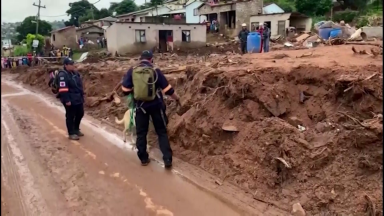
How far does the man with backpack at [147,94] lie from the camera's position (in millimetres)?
5555

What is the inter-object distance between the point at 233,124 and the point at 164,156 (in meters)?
1.23

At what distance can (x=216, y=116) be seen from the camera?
628cm

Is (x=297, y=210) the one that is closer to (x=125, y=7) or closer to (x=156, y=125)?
(x=156, y=125)

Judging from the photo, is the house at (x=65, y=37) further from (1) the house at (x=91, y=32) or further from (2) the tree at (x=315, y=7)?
(2) the tree at (x=315, y=7)

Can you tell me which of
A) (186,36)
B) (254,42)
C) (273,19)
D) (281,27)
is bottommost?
(254,42)

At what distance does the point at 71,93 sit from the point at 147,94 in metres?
2.75

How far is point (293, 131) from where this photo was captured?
16.9 feet

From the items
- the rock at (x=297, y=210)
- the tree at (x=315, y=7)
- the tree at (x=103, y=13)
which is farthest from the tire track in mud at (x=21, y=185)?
the tree at (x=103, y=13)

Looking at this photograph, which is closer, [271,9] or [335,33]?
[335,33]

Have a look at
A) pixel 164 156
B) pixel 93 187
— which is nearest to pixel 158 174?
pixel 164 156

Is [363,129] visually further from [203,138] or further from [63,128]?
[63,128]

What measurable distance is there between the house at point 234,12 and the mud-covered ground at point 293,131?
28.4 m

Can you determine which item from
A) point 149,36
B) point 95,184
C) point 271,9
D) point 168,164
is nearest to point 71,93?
point 95,184

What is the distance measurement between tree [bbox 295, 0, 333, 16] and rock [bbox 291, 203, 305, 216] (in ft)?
112
